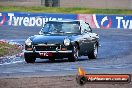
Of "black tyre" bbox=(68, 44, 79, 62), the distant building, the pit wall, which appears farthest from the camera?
the distant building

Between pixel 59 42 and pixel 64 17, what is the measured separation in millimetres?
26632

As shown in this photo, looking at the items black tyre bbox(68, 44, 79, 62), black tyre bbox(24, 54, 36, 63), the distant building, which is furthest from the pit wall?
black tyre bbox(24, 54, 36, 63)

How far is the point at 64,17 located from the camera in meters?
45.0

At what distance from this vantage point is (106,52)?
969 inches

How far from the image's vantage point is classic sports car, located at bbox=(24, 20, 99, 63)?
1847 centimetres

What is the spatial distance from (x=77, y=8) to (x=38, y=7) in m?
4.41

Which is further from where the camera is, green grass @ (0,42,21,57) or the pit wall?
the pit wall

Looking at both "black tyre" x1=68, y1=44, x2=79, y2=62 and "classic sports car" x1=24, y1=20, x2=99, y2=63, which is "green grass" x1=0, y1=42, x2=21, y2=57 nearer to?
"classic sports car" x1=24, y1=20, x2=99, y2=63

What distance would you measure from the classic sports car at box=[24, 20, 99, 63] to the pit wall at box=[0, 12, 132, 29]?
23.9 metres

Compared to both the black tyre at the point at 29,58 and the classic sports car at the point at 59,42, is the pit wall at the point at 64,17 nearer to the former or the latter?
the classic sports car at the point at 59,42

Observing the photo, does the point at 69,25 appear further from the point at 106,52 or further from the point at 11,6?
the point at 11,6

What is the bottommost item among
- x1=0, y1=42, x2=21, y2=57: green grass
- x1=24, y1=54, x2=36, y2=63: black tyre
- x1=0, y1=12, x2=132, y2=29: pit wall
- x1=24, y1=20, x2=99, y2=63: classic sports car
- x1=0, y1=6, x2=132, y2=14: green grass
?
x1=0, y1=6, x2=132, y2=14: green grass

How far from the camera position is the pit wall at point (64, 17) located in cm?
4419

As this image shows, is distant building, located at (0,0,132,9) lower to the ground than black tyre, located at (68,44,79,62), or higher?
lower
